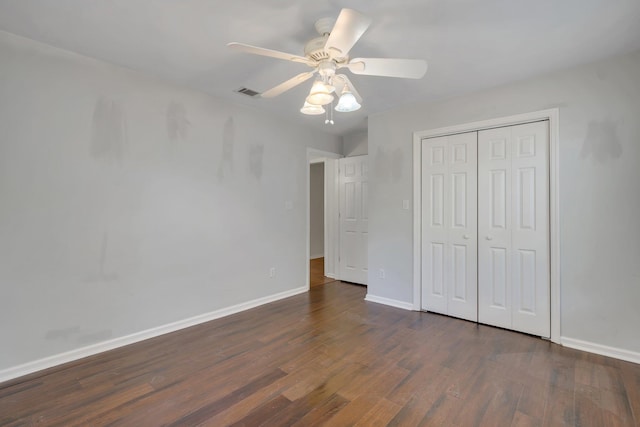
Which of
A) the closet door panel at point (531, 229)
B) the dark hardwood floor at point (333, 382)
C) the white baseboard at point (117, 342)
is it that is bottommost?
the dark hardwood floor at point (333, 382)

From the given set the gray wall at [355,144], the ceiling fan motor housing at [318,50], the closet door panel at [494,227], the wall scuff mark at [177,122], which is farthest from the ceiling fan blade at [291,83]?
the gray wall at [355,144]

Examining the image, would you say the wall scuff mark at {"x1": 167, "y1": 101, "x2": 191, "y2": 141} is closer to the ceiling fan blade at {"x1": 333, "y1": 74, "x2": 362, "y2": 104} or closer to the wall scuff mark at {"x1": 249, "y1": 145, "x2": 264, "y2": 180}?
the wall scuff mark at {"x1": 249, "y1": 145, "x2": 264, "y2": 180}

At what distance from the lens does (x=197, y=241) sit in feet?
10.7

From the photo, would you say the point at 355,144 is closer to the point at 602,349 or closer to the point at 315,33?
the point at 315,33

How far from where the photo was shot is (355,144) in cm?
494

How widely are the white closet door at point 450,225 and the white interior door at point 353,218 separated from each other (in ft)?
4.05

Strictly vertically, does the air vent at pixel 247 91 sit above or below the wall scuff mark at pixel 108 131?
above

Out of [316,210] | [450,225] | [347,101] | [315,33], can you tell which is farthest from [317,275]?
[315,33]

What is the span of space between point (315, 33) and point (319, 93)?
488mm

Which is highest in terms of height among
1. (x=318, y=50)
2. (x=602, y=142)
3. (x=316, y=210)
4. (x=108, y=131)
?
(x=318, y=50)

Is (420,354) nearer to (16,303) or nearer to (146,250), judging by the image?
(146,250)

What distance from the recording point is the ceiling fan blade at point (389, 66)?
1.84m

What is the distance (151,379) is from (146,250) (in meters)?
1.17

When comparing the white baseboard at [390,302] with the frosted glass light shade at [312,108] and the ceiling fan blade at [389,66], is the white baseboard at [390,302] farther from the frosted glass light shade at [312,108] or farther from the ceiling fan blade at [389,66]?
the ceiling fan blade at [389,66]
